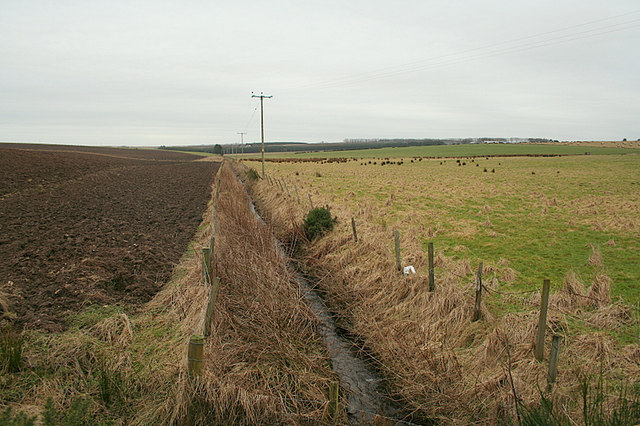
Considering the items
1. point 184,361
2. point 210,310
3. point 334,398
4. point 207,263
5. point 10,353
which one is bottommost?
point 334,398

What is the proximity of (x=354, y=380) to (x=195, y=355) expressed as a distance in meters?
3.20

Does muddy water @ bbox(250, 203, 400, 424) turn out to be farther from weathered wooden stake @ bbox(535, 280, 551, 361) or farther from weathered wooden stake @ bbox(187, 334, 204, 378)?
weathered wooden stake @ bbox(187, 334, 204, 378)

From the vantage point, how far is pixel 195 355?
16.6ft

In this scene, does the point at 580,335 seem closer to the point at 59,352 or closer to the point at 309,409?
the point at 309,409

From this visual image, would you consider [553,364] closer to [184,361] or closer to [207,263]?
[184,361]

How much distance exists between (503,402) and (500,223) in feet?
40.8

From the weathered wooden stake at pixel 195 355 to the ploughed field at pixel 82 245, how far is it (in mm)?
3365

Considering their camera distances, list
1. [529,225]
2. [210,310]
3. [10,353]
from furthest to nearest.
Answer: [529,225], [210,310], [10,353]

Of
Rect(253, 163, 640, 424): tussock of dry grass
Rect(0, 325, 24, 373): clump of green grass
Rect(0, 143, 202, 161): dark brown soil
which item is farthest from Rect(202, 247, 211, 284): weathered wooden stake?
Rect(0, 143, 202, 161): dark brown soil

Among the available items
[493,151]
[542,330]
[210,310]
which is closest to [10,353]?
[210,310]

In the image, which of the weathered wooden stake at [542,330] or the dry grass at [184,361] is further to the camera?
the weathered wooden stake at [542,330]

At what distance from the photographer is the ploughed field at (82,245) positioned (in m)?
8.36

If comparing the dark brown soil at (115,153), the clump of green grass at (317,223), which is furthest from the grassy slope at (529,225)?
the dark brown soil at (115,153)

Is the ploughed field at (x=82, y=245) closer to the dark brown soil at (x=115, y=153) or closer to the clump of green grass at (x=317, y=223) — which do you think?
the clump of green grass at (x=317, y=223)
